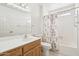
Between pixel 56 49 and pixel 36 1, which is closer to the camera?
pixel 36 1

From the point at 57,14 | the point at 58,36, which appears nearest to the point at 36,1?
the point at 57,14

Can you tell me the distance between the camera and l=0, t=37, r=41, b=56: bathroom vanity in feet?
3.40

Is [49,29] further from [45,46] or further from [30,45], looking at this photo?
Answer: [30,45]

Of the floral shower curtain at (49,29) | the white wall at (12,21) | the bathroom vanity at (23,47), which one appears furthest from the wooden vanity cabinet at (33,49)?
the white wall at (12,21)

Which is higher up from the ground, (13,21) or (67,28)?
(13,21)

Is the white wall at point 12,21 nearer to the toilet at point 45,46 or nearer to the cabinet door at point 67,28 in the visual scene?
the toilet at point 45,46

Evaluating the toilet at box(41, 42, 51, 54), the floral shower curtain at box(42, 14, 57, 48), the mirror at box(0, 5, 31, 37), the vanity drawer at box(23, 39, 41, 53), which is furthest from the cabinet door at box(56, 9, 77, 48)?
the mirror at box(0, 5, 31, 37)

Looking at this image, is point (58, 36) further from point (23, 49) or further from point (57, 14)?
point (23, 49)

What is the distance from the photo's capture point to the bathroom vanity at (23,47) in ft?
3.40

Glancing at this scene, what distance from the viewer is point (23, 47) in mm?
1168

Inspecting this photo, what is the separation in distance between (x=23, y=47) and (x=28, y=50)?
0.32 feet

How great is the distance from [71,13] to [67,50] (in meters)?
0.49

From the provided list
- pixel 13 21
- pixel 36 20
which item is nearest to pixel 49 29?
pixel 36 20

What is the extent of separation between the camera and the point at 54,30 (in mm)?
1246
